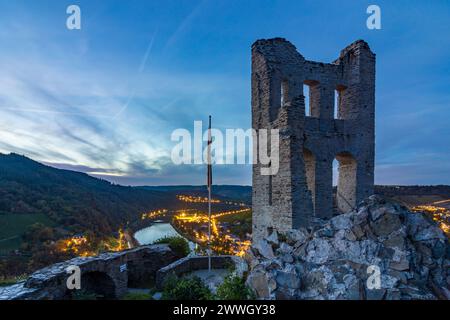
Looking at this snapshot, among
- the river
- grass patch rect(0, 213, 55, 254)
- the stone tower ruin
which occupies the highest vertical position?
the stone tower ruin

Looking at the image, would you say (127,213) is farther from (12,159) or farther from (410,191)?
(410,191)

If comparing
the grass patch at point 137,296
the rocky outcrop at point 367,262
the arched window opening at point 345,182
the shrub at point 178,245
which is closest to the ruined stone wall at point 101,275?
the grass patch at point 137,296

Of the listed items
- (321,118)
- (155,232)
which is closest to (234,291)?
(321,118)

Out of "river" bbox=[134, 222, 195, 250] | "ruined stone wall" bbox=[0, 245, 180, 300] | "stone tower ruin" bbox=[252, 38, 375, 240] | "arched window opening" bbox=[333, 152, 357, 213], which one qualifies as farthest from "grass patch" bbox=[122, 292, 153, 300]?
"river" bbox=[134, 222, 195, 250]

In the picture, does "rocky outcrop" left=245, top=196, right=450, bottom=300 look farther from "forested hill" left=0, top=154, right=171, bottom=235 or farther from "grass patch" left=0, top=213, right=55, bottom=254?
"forested hill" left=0, top=154, right=171, bottom=235

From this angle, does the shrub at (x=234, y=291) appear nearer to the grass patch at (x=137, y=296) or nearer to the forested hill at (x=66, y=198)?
the grass patch at (x=137, y=296)
